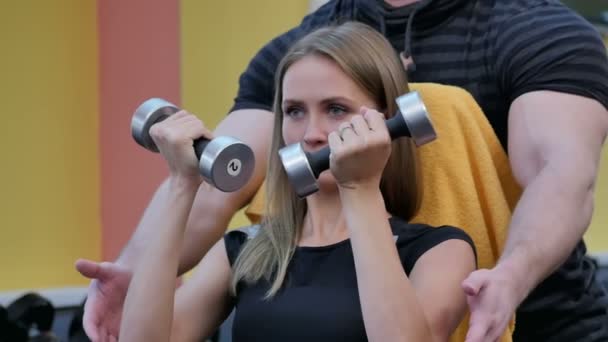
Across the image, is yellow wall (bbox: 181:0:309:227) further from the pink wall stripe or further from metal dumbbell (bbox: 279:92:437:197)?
metal dumbbell (bbox: 279:92:437:197)

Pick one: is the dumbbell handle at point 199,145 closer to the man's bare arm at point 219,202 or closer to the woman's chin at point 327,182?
the woman's chin at point 327,182

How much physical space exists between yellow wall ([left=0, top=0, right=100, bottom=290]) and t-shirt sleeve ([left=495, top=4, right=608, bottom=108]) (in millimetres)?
1532

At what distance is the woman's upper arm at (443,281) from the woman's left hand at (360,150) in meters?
0.14

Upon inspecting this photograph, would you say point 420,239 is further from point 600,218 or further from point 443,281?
point 600,218

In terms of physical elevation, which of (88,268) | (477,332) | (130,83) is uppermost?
(477,332)

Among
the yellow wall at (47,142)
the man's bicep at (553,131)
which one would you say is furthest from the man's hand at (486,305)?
the yellow wall at (47,142)

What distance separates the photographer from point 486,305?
0.92 metres

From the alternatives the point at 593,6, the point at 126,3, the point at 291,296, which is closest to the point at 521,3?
the point at 291,296

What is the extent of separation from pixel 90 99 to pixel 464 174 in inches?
61.3

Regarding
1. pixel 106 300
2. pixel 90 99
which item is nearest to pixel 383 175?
pixel 106 300

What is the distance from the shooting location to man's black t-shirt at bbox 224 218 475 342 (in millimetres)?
1095

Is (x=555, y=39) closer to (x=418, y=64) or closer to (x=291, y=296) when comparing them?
(x=418, y=64)

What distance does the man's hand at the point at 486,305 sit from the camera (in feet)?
2.96

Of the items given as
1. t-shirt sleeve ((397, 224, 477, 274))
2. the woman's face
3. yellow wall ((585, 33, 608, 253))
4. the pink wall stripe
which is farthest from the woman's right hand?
yellow wall ((585, 33, 608, 253))
